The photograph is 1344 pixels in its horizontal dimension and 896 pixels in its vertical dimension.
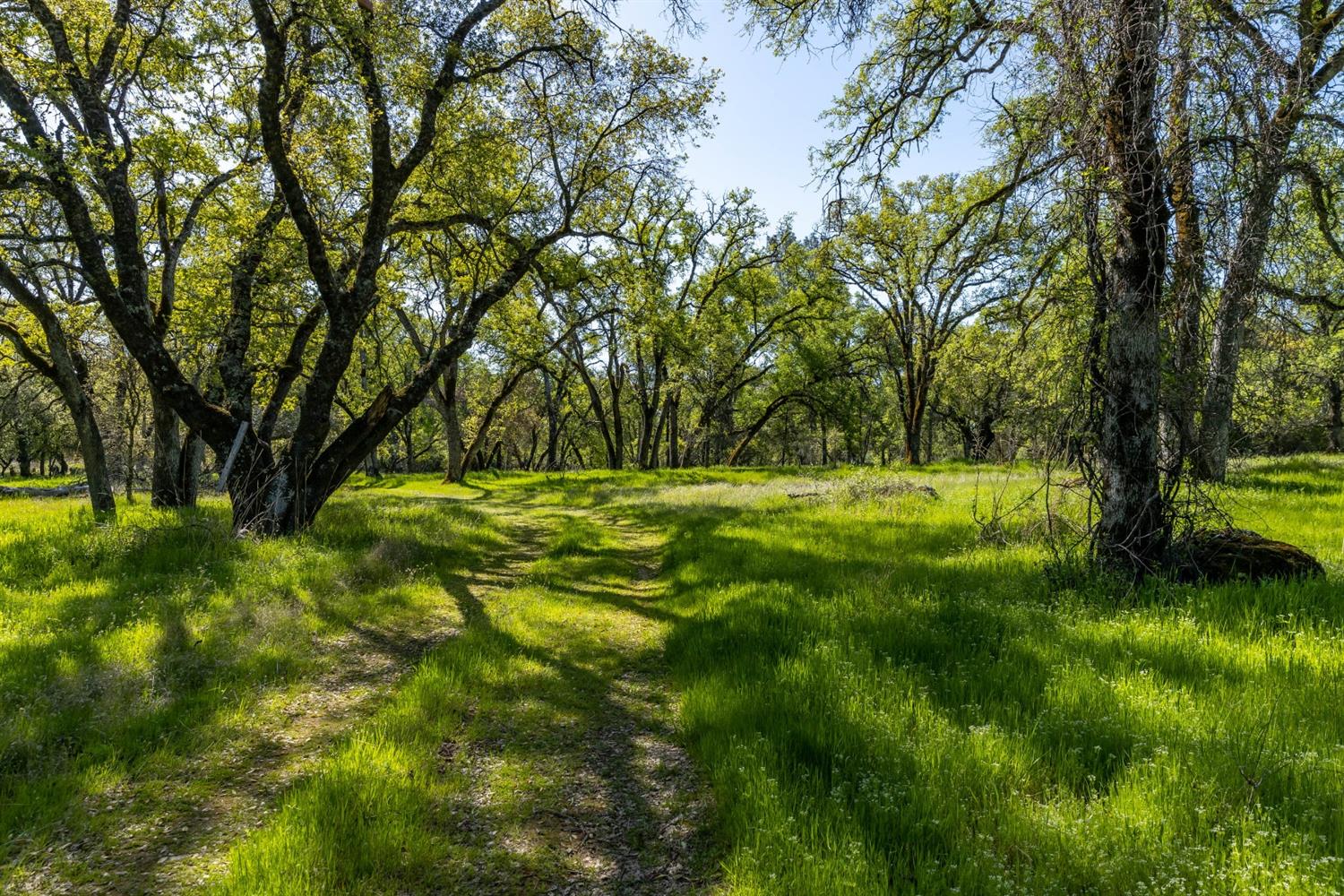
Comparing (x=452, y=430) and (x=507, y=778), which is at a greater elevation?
(x=452, y=430)

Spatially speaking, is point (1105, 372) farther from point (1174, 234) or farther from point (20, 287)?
point (20, 287)

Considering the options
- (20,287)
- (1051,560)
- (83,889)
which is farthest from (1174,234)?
(20,287)

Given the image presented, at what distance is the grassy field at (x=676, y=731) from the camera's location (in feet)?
9.02

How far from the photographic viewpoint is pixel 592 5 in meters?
10.2

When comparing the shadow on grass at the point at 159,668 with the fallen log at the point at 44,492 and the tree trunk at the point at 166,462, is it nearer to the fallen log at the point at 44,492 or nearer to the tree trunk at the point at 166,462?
the tree trunk at the point at 166,462

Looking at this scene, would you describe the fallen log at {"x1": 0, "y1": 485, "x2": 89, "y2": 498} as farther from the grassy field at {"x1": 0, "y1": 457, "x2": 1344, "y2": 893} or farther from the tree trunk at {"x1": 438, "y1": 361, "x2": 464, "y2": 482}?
the grassy field at {"x1": 0, "y1": 457, "x2": 1344, "y2": 893}

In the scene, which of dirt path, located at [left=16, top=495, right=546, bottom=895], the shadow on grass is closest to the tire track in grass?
dirt path, located at [left=16, top=495, right=546, bottom=895]

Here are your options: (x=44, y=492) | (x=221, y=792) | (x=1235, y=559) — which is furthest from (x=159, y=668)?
(x=44, y=492)

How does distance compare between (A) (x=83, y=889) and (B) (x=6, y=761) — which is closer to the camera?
(A) (x=83, y=889)

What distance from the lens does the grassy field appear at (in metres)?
2.75

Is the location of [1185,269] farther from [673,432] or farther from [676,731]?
[673,432]

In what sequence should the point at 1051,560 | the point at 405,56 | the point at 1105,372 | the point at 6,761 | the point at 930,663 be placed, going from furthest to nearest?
the point at 405,56 → the point at 1051,560 → the point at 1105,372 → the point at 930,663 → the point at 6,761

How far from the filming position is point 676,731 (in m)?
4.55

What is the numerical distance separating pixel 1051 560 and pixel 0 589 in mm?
11876
